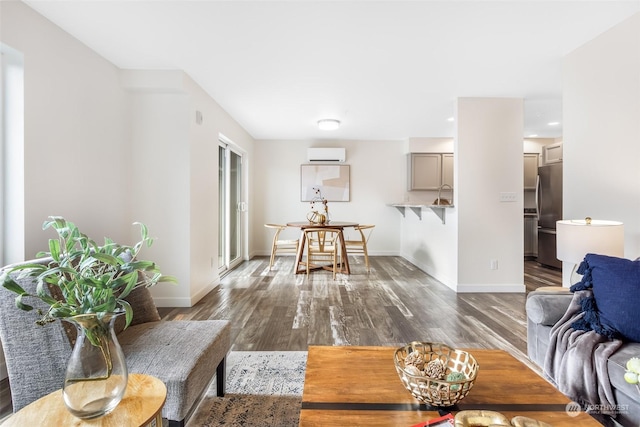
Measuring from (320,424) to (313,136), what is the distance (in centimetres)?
536

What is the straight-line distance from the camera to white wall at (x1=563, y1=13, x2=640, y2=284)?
203 cm

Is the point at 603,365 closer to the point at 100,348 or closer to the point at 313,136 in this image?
the point at 100,348

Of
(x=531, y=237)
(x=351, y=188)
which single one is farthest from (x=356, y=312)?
(x=531, y=237)

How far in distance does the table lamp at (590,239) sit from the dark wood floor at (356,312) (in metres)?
0.81

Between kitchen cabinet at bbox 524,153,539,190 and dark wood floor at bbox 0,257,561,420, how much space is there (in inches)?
80.5

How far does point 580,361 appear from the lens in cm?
133

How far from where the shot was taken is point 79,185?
2309 millimetres

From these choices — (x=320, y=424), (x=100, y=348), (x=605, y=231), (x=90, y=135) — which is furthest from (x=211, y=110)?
(x=605, y=231)

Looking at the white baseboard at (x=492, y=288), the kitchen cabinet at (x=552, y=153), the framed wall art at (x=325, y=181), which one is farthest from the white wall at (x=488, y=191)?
the framed wall art at (x=325, y=181)

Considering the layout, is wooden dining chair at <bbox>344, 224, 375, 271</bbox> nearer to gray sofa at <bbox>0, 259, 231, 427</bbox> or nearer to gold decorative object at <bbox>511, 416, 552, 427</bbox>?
gray sofa at <bbox>0, 259, 231, 427</bbox>

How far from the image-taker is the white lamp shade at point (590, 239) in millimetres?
1776

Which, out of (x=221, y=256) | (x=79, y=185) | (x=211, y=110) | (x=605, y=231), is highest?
(x=211, y=110)

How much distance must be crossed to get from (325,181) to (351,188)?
567 mm

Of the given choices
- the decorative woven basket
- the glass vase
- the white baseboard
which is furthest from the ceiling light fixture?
the glass vase
